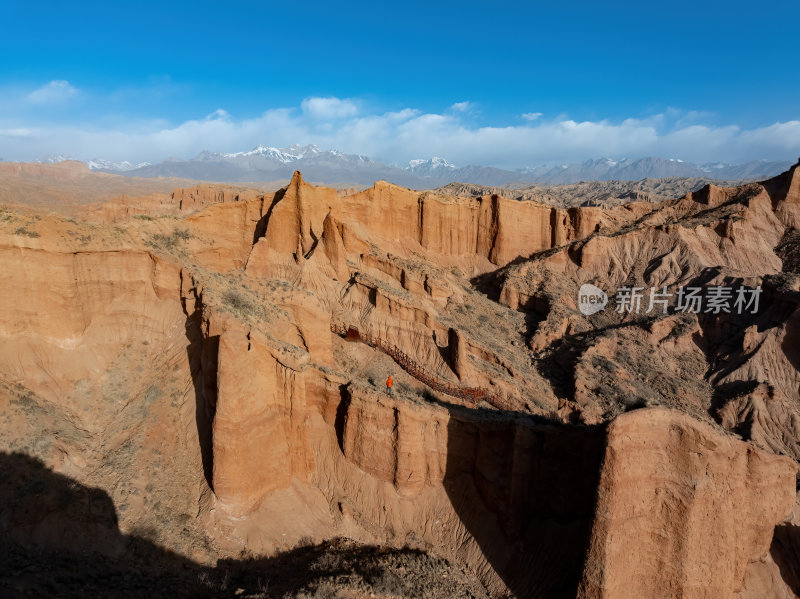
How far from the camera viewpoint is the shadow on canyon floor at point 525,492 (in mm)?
12250

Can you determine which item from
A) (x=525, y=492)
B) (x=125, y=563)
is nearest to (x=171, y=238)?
(x=125, y=563)

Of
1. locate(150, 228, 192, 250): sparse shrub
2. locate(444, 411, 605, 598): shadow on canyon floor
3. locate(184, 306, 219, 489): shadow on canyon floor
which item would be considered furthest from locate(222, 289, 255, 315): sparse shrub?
locate(444, 411, 605, 598): shadow on canyon floor

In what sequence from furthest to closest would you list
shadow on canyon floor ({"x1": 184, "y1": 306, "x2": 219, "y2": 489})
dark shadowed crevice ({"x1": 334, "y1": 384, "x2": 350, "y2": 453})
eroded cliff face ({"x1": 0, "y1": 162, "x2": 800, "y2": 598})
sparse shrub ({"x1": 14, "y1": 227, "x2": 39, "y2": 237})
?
dark shadowed crevice ({"x1": 334, "y1": 384, "x2": 350, "y2": 453}) < sparse shrub ({"x1": 14, "y1": 227, "x2": 39, "y2": 237}) < shadow on canyon floor ({"x1": 184, "y1": 306, "x2": 219, "y2": 489}) < eroded cliff face ({"x1": 0, "y1": 162, "x2": 800, "y2": 598})

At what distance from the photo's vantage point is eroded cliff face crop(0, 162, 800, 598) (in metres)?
10.3

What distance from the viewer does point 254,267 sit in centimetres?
2297

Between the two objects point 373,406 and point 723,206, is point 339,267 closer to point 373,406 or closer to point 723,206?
point 373,406

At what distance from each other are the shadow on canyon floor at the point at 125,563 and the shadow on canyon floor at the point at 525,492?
166 centimetres

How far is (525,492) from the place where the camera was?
1360cm

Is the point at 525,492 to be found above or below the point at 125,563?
above

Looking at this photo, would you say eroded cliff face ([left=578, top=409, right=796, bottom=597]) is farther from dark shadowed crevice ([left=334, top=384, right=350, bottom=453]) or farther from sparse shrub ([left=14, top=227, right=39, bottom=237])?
sparse shrub ([left=14, top=227, right=39, bottom=237])

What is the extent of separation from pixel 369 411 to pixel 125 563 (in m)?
7.67

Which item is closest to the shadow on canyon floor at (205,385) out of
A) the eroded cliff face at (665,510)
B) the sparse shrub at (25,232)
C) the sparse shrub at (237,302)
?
the sparse shrub at (237,302)

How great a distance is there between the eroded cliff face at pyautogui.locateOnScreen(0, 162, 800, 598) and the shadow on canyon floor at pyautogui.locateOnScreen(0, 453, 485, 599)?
1.93 feet

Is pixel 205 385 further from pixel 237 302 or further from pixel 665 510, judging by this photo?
pixel 665 510
